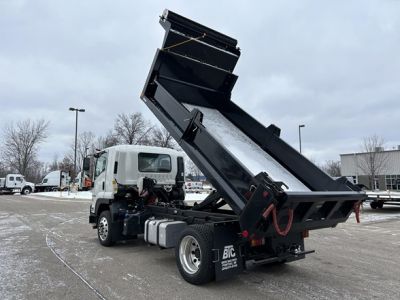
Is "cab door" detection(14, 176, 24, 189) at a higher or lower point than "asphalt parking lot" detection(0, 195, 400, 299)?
higher

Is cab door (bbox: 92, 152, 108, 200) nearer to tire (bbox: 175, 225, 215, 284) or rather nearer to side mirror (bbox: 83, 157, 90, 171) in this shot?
side mirror (bbox: 83, 157, 90, 171)

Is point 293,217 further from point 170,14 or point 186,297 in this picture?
point 170,14

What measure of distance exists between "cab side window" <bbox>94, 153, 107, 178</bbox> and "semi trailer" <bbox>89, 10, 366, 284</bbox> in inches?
11.9

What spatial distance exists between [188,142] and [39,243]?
18.8 feet

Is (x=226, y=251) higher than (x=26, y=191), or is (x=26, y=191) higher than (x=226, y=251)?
(x=26, y=191)

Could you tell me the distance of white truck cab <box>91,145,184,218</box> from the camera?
8578 millimetres

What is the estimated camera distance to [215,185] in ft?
17.9

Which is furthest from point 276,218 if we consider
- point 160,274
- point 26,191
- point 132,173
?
point 26,191

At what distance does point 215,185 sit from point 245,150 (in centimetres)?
127

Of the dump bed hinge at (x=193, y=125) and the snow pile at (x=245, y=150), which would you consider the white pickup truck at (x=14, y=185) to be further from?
the dump bed hinge at (x=193, y=125)

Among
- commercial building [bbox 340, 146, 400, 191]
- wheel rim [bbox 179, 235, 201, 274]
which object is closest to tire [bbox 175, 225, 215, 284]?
wheel rim [bbox 179, 235, 201, 274]

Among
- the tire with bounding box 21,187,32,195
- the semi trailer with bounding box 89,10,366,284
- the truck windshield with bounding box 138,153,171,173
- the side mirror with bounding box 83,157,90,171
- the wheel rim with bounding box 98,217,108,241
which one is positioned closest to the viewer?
the semi trailer with bounding box 89,10,366,284

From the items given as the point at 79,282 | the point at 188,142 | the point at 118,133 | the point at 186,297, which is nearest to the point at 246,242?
the point at 186,297

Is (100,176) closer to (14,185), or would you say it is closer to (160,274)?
(160,274)
